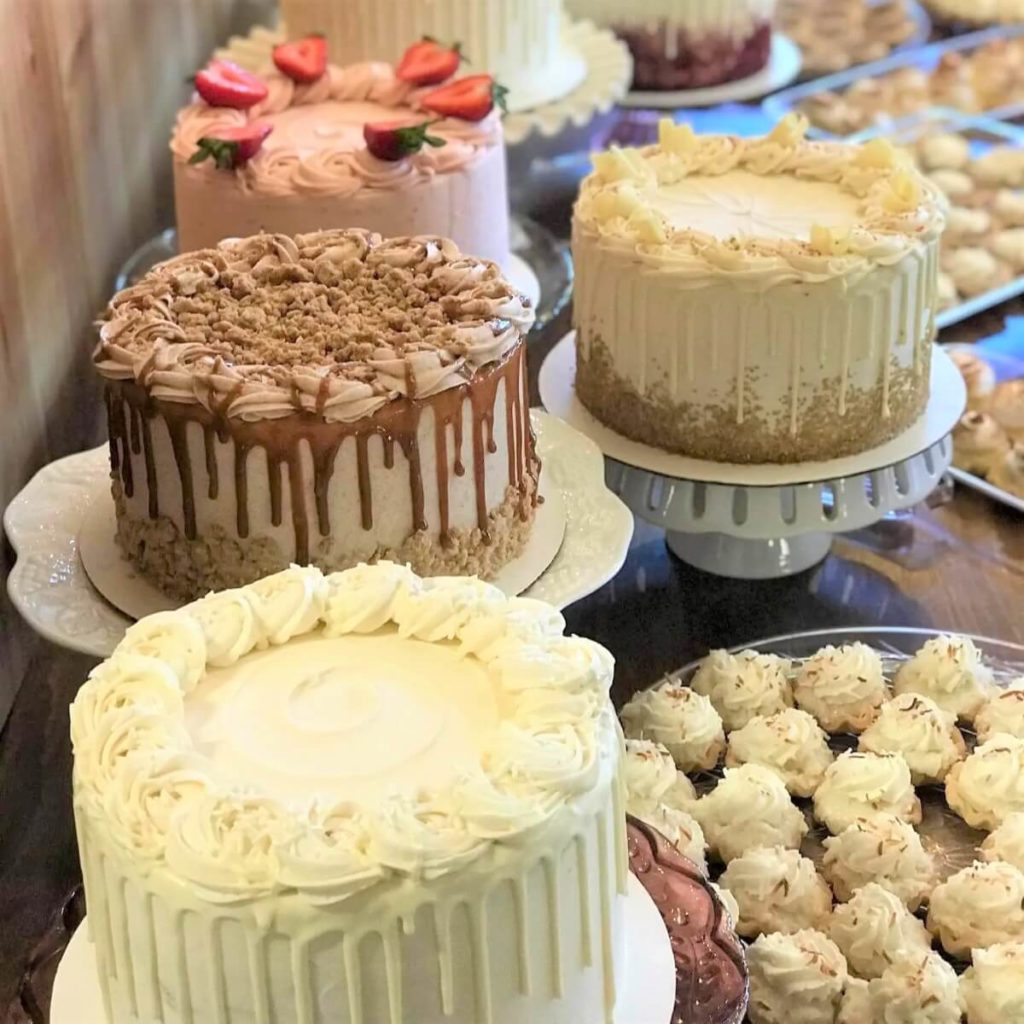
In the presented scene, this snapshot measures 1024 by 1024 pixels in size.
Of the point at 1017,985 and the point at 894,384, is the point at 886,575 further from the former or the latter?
the point at 1017,985

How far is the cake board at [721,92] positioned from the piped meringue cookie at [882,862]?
1.95 meters

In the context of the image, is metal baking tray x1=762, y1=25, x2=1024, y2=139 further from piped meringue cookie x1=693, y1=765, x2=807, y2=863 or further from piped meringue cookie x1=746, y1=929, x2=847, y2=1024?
piped meringue cookie x1=746, y1=929, x2=847, y2=1024

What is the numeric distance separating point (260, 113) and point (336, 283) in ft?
2.23

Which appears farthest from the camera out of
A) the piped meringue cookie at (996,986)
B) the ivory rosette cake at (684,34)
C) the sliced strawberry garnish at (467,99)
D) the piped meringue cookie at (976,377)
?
the ivory rosette cake at (684,34)

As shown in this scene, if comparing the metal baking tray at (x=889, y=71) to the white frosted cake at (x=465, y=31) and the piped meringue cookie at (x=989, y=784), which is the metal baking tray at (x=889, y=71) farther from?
the piped meringue cookie at (x=989, y=784)

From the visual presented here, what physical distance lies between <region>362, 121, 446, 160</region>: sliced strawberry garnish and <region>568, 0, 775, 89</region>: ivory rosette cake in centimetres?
126

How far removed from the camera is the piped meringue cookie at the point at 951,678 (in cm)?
174

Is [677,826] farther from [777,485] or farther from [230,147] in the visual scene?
[230,147]

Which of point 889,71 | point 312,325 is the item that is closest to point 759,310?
point 312,325

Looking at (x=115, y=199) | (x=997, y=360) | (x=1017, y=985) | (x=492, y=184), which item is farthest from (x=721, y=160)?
(x=1017, y=985)

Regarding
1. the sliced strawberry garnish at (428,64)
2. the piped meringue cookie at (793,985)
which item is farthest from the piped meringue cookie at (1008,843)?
the sliced strawberry garnish at (428,64)

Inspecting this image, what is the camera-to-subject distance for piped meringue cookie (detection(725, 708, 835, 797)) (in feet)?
5.41

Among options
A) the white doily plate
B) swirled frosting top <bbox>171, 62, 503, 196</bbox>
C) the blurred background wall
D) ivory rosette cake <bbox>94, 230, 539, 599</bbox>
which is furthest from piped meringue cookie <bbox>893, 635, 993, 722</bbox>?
the white doily plate

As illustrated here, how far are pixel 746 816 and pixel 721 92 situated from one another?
197cm
